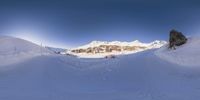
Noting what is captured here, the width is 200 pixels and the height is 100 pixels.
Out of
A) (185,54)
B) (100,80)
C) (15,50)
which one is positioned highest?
(15,50)

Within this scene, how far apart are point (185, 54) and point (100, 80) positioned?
10.0 meters

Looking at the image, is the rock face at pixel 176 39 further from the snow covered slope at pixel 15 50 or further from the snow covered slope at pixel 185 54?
the snow covered slope at pixel 15 50

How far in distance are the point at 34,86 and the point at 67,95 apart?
3161 mm

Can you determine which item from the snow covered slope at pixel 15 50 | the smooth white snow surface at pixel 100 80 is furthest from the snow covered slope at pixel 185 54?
the snow covered slope at pixel 15 50

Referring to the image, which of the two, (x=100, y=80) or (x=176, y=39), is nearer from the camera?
(x=100, y=80)

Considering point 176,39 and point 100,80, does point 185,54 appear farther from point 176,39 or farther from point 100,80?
point 100,80

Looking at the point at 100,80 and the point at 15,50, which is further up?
the point at 15,50

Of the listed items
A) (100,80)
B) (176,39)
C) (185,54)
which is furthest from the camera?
(176,39)

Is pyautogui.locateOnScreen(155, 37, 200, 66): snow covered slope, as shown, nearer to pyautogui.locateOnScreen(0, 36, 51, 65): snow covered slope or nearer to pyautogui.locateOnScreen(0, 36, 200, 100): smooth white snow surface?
pyautogui.locateOnScreen(0, 36, 200, 100): smooth white snow surface

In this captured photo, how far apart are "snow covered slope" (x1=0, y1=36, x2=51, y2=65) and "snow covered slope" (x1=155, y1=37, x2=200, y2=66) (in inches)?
433

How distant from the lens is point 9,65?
25047 millimetres

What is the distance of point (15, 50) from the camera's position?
29.9 metres

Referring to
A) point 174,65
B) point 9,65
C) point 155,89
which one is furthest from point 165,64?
point 9,65

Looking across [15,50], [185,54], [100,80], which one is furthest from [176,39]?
[15,50]
